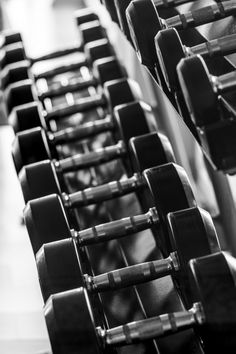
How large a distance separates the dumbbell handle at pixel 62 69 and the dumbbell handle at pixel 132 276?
69 centimetres

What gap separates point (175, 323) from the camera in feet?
2.08

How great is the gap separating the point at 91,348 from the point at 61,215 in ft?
0.67

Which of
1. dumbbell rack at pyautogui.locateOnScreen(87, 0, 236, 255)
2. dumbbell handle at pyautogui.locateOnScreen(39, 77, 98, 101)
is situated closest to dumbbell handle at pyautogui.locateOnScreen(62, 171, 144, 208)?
dumbbell rack at pyautogui.locateOnScreen(87, 0, 236, 255)

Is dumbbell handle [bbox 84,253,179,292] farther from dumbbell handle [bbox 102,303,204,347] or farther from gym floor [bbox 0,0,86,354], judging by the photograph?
gym floor [bbox 0,0,86,354]

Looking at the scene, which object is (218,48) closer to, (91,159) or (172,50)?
(172,50)

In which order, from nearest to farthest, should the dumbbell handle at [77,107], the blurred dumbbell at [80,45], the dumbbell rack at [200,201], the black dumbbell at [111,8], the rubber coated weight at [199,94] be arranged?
the rubber coated weight at [199,94] < the dumbbell rack at [200,201] < the black dumbbell at [111,8] < the dumbbell handle at [77,107] < the blurred dumbbell at [80,45]

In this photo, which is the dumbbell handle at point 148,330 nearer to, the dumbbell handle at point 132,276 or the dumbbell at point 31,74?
the dumbbell handle at point 132,276

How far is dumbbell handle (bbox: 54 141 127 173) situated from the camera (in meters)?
0.95

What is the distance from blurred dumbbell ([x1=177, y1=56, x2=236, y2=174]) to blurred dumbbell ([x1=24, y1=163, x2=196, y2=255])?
0.48ft

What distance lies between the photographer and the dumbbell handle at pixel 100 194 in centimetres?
85

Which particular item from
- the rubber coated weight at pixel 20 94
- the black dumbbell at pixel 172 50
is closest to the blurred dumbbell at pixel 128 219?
the black dumbbell at pixel 172 50

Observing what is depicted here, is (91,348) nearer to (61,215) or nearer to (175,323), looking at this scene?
(175,323)

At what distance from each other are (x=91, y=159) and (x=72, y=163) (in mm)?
30

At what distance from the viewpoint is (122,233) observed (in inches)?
30.6
